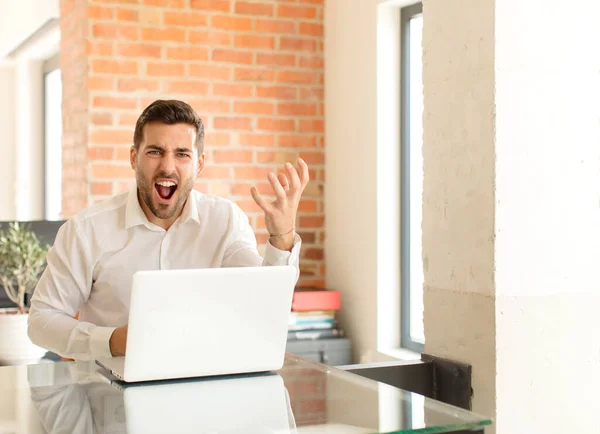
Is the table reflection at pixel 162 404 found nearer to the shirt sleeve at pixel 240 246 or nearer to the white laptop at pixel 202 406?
the white laptop at pixel 202 406

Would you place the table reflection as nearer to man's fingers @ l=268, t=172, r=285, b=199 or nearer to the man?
man's fingers @ l=268, t=172, r=285, b=199

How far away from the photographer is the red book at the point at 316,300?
4.14 m

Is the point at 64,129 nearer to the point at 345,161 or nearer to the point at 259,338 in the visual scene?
the point at 345,161

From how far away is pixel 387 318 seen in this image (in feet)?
13.4

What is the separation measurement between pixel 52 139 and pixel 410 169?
4354 mm

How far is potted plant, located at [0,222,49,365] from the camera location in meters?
3.85

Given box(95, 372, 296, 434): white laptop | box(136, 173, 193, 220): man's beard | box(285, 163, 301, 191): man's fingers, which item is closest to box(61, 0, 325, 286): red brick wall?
box(136, 173, 193, 220): man's beard

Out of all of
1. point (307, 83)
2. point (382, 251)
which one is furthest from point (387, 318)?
point (307, 83)

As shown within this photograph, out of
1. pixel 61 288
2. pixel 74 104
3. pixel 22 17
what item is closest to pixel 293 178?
pixel 61 288

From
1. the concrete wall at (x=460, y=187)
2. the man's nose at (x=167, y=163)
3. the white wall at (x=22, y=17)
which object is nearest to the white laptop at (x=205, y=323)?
the concrete wall at (x=460, y=187)

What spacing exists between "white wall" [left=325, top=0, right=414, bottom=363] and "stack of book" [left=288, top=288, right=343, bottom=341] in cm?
10

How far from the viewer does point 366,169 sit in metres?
4.15

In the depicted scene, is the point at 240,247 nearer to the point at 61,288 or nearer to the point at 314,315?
the point at 61,288
